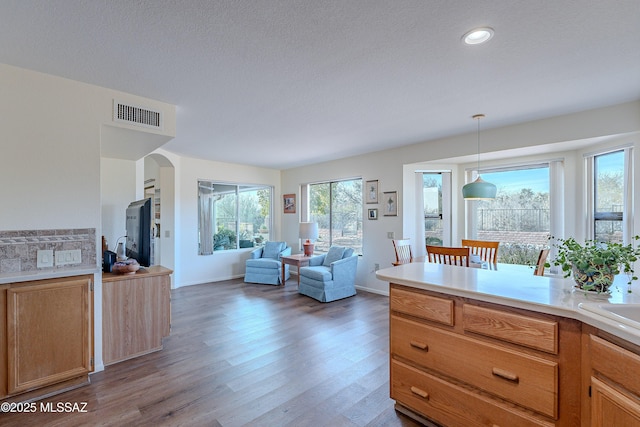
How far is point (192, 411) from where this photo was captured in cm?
202

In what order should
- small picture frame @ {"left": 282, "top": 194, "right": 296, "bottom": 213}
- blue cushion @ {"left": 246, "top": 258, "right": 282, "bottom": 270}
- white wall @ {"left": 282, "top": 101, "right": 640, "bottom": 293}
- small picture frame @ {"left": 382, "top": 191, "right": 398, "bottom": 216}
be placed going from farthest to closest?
small picture frame @ {"left": 282, "top": 194, "right": 296, "bottom": 213} < blue cushion @ {"left": 246, "top": 258, "right": 282, "bottom": 270} < small picture frame @ {"left": 382, "top": 191, "right": 398, "bottom": 216} < white wall @ {"left": 282, "top": 101, "right": 640, "bottom": 293}

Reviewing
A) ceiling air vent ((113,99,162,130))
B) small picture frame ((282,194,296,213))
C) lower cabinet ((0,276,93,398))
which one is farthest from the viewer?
small picture frame ((282,194,296,213))

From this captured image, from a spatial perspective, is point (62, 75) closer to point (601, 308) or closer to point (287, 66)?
point (287, 66)

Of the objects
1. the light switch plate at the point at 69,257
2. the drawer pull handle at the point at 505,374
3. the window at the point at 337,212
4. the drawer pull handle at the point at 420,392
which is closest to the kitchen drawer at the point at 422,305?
the drawer pull handle at the point at 505,374

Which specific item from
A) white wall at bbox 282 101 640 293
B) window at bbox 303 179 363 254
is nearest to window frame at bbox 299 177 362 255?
window at bbox 303 179 363 254

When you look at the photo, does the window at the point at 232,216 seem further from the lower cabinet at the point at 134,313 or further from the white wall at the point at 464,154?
the lower cabinet at the point at 134,313

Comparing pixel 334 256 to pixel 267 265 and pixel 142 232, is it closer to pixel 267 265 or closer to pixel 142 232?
pixel 267 265

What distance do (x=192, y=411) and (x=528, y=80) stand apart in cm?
357

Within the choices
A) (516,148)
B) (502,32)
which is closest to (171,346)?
(502,32)

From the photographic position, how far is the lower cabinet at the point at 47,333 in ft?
6.81

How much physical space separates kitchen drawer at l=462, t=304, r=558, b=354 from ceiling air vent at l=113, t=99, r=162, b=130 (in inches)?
120

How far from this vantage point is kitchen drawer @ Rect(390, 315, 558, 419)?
1419 millimetres

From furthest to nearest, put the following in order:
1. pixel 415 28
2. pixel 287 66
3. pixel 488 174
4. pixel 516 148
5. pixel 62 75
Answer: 1. pixel 488 174
2. pixel 516 148
3. pixel 62 75
4. pixel 287 66
5. pixel 415 28

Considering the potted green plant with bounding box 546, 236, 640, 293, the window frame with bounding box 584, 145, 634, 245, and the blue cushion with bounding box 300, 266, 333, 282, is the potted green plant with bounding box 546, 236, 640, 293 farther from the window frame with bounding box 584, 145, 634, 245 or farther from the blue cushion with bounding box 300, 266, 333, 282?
the blue cushion with bounding box 300, 266, 333, 282
